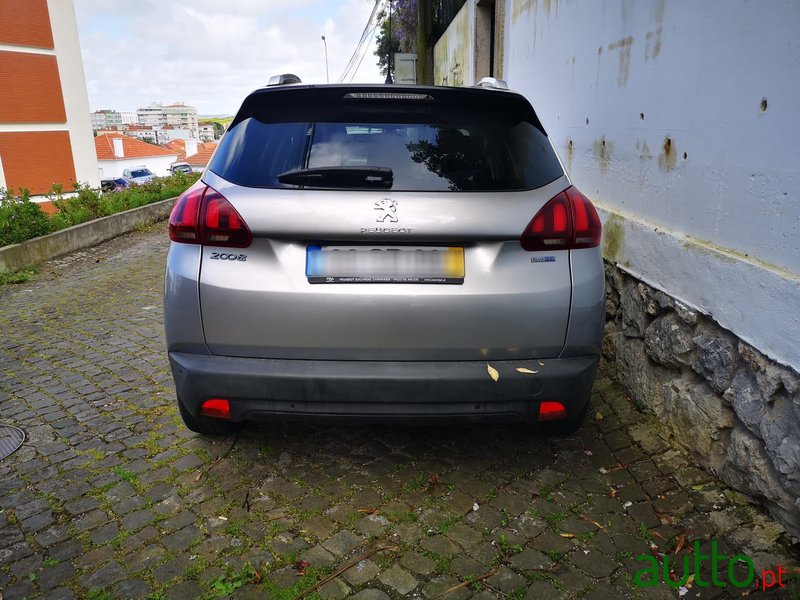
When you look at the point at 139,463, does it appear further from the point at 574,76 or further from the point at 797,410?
the point at 574,76

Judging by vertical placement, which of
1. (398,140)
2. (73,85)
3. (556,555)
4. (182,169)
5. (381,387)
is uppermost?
(73,85)

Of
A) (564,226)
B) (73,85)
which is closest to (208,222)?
(564,226)

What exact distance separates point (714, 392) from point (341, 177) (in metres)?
2.02

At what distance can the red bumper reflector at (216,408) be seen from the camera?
2.58 meters

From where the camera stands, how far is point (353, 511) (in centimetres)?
266

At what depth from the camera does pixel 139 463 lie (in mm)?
3092

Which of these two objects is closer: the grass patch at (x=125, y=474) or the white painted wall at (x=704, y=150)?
the white painted wall at (x=704, y=150)

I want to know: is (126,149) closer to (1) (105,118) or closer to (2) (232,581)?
(2) (232,581)

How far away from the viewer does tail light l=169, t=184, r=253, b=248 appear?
248cm

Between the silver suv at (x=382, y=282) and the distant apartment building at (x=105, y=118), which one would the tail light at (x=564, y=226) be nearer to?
the silver suv at (x=382, y=282)

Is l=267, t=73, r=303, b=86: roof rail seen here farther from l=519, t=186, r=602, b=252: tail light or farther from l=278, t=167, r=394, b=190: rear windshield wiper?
l=519, t=186, r=602, b=252: tail light

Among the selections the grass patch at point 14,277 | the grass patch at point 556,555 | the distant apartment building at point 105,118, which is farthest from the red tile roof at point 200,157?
the grass patch at point 556,555

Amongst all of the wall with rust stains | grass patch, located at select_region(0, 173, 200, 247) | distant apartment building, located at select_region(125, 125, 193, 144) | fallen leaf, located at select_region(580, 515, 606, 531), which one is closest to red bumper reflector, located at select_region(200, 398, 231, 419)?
fallen leaf, located at select_region(580, 515, 606, 531)

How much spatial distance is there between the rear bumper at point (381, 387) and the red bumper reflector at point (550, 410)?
0.02 metres
